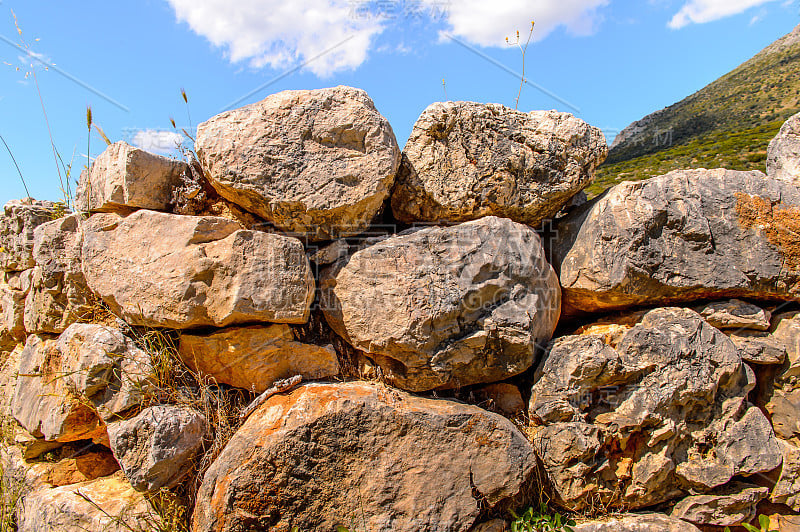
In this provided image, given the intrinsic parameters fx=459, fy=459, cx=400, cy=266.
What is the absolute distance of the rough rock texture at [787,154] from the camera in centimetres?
325

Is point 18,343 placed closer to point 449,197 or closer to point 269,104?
point 269,104

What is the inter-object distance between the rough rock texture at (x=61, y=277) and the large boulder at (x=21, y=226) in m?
0.39

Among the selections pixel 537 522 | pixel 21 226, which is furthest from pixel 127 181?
pixel 537 522

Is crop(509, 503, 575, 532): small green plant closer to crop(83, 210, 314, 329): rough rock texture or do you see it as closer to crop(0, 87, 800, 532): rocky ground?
crop(0, 87, 800, 532): rocky ground

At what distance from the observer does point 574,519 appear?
8.54ft

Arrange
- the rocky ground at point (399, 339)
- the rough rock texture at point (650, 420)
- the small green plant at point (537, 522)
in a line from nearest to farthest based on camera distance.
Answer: the rocky ground at point (399, 339) < the small green plant at point (537, 522) < the rough rock texture at point (650, 420)

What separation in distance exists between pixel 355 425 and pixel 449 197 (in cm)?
149

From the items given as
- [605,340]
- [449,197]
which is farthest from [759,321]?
[449,197]

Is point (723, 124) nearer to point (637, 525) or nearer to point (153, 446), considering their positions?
point (637, 525)

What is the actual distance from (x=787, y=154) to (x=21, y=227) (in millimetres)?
5529

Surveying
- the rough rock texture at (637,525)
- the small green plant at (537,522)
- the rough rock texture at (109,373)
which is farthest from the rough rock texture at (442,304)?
the rough rock texture at (109,373)

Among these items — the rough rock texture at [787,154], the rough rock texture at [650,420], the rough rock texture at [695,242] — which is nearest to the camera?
the rough rock texture at [650,420]

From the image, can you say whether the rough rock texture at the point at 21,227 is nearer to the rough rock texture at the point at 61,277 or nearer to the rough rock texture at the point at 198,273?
the rough rock texture at the point at 61,277

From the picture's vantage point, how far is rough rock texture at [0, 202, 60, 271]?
128 inches
